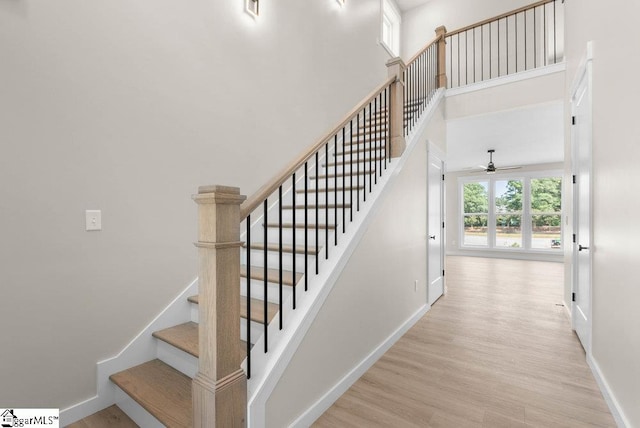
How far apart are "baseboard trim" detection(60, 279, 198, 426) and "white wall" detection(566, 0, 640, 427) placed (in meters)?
2.71

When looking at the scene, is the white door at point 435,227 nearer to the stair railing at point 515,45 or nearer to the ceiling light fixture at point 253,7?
the ceiling light fixture at point 253,7

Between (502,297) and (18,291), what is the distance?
5207 millimetres

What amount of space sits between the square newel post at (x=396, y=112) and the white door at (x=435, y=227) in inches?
40.2

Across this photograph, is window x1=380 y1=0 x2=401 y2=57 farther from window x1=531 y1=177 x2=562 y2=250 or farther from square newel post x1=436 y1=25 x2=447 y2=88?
window x1=531 y1=177 x2=562 y2=250

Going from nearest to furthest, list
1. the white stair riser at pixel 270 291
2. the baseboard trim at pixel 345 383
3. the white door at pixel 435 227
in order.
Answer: the baseboard trim at pixel 345 383 < the white stair riser at pixel 270 291 < the white door at pixel 435 227

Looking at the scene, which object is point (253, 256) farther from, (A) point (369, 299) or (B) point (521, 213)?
(B) point (521, 213)

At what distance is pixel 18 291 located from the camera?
168 centimetres

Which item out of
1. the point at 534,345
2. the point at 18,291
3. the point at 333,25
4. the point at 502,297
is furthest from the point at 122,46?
the point at 502,297

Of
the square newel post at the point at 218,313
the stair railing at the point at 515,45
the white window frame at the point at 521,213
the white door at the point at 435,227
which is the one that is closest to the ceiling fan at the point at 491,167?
the white window frame at the point at 521,213

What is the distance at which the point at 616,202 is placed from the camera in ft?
6.16

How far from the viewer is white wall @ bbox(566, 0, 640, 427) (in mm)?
1629

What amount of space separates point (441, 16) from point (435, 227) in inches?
196

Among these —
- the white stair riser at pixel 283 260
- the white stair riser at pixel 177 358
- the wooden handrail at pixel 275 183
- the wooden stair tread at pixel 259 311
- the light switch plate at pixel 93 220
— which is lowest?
the white stair riser at pixel 177 358

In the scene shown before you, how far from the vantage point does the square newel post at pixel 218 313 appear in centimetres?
137
